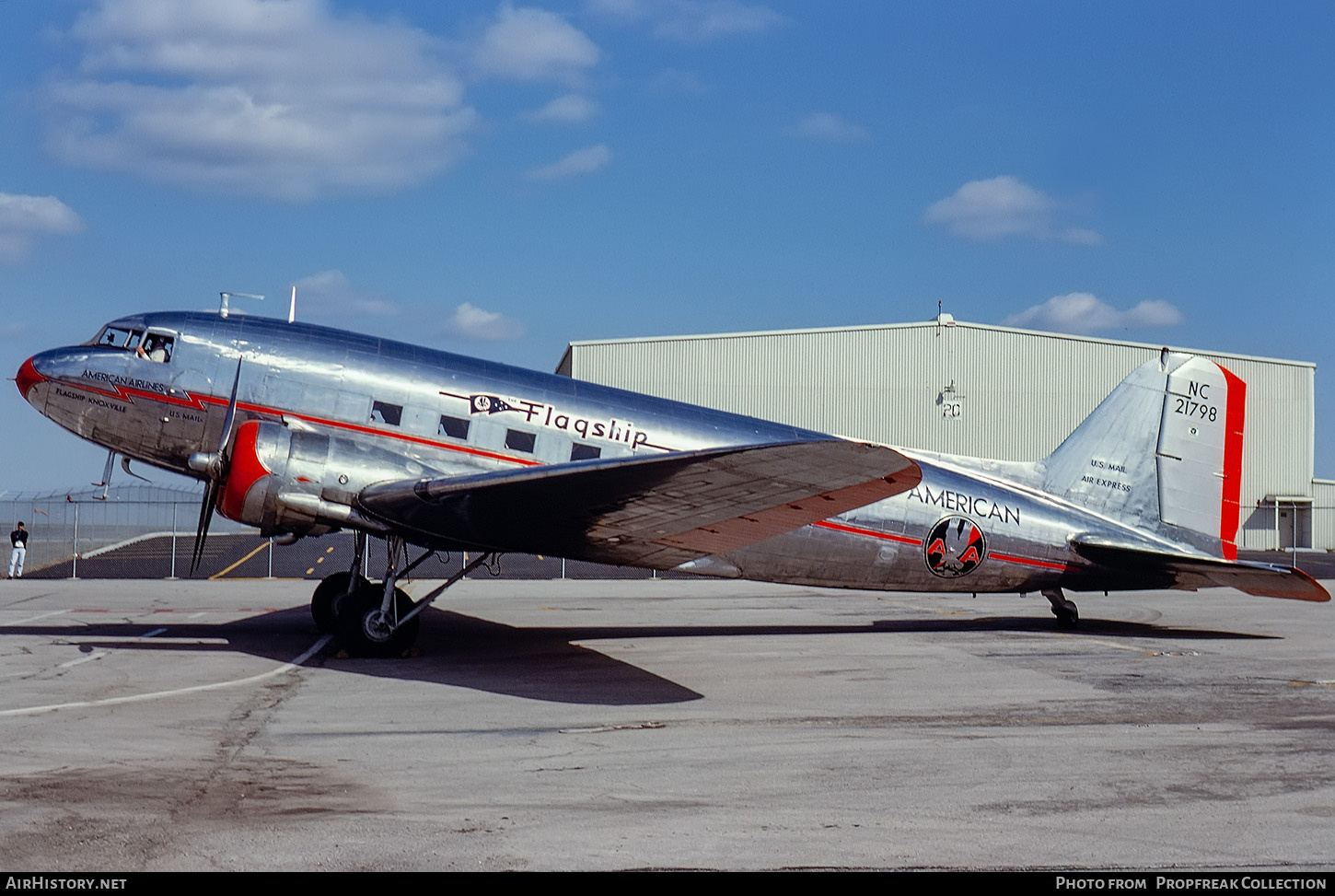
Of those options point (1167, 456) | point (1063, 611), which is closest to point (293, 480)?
point (1063, 611)

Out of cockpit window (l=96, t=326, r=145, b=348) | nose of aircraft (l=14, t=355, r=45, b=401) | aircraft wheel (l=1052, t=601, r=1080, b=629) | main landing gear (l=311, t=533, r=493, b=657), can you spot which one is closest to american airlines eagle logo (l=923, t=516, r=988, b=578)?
aircraft wheel (l=1052, t=601, r=1080, b=629)

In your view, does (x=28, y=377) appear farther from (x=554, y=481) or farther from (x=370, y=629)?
(x=554, y=481)

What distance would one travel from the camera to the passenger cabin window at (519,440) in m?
13.8

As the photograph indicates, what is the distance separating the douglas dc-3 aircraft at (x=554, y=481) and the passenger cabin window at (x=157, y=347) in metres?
0.04

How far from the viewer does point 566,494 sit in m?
11.1

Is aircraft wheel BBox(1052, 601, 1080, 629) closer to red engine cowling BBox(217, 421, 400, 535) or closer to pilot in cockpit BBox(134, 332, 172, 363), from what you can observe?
red engine cowling BBox(217, 421, 400, 535)

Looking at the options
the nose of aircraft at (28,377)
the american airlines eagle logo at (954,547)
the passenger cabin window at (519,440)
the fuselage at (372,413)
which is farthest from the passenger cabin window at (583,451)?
Result: the nose of aircraft at (28,377)

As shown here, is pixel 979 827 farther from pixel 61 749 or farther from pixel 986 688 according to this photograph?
pixel 61 749

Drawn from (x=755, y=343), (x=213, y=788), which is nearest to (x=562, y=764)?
(x=213, y=788)

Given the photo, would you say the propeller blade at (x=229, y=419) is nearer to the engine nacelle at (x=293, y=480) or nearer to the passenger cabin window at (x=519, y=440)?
the engine nacelle at (x=293, y=480)

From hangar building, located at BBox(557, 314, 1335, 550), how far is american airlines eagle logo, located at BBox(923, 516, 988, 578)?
32.6 meters

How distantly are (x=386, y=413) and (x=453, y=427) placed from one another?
87 centimetres

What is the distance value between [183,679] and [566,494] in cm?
479

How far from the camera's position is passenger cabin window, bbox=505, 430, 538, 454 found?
13.8 meters
